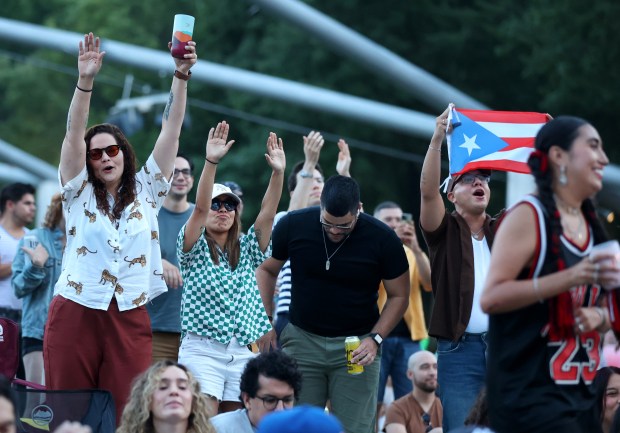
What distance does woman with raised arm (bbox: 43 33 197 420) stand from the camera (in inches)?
286

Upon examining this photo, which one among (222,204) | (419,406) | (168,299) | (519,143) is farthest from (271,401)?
(419,406)

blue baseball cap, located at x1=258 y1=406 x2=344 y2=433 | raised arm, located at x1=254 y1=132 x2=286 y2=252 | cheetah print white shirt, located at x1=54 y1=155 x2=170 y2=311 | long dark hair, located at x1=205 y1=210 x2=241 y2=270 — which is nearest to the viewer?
blue baseball cap, located at x1=258 y1=406 x2=344 y2=433

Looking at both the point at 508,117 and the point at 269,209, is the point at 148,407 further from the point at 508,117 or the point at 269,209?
the point at 508,117

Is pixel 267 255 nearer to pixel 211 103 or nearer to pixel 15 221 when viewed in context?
pixel 15 221

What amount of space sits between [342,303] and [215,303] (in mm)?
804

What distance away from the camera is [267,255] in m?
8.96

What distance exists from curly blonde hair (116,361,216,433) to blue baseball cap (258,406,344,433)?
182cm

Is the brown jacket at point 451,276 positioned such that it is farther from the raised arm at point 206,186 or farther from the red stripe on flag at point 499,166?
the raised arm at point 206,186

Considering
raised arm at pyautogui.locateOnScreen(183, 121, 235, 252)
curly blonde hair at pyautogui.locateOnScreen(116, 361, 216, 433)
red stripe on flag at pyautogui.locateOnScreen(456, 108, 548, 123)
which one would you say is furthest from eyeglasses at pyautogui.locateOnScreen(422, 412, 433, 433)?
curly blonde hair at pyautogui.locateOnScreen(116, 361, 216, 433)

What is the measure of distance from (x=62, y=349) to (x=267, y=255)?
2.03m

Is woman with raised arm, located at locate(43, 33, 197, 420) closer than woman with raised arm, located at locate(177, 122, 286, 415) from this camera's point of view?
Yes

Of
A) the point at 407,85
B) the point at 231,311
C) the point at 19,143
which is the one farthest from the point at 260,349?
the point at 19,143

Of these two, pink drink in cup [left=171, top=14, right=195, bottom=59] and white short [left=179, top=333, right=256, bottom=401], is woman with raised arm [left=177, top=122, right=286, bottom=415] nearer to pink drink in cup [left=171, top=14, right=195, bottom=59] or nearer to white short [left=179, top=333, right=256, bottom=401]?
white short [left=179, top=333, right=256, bottom=401]

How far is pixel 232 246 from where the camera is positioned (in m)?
8.83
